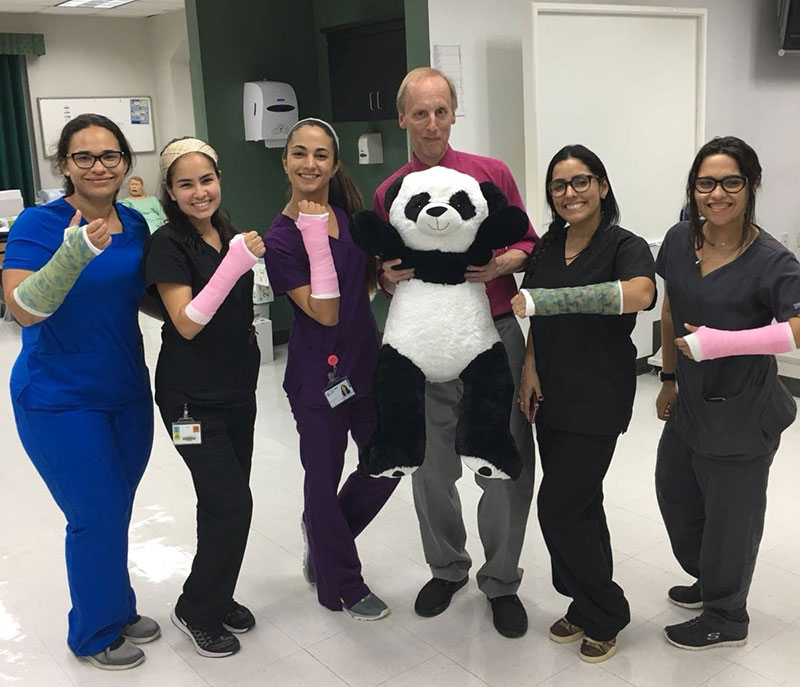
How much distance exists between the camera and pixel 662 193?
15.5 ft

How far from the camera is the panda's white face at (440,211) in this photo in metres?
2.14

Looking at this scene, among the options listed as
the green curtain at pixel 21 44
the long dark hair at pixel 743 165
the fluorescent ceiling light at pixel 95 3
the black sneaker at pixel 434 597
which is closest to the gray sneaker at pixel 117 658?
the black sneaker at pixel 434 597

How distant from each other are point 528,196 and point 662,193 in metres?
1.02

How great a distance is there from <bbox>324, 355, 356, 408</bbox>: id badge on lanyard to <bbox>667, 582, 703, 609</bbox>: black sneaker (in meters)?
1.12

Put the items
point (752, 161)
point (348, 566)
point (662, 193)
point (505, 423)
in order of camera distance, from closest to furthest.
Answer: point (752, 161) < point (505, 423) < point (348, 566) < point (662, 193)

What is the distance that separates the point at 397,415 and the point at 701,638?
0.99 m

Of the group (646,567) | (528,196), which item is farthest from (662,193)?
(646,567)

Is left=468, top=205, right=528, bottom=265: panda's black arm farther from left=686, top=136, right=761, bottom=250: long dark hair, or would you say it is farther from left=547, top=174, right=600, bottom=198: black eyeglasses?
left=686, top=136, right=761, bottom=250: long dark hair

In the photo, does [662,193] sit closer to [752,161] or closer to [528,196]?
[528,196]

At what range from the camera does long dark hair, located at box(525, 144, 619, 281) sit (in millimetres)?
2111

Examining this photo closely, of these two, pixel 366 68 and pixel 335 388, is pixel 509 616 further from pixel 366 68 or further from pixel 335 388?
pixel 366 68

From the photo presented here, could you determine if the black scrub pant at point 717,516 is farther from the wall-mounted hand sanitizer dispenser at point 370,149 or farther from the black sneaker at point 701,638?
the wall-mounted hand sanitizer dispenser at point 370,149

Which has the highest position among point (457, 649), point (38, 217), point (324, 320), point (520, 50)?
point (520, 50)

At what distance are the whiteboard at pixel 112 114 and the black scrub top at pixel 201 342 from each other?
814 cm
